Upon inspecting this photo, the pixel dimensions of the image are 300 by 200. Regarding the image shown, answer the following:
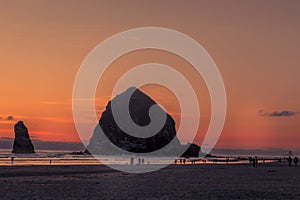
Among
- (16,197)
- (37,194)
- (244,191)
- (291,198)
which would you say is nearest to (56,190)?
(37,194)

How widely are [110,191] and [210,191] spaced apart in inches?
279

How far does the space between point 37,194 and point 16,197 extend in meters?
2.35

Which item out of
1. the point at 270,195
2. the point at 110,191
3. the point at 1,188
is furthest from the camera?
the point at 1,188

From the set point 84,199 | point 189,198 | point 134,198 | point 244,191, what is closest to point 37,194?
point 84,199

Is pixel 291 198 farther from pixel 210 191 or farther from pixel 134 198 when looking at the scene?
pixel 134 198

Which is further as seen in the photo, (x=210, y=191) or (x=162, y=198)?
(x=210, y=191)

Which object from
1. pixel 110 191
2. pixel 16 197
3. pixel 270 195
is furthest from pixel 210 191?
pixel 16 197

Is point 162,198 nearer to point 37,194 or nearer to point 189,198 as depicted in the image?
point 189,198

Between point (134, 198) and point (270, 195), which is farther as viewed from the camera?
point (270, 195)

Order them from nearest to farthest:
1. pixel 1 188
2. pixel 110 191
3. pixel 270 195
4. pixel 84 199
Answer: pixel 84 199
pixel 270 195
pixel 110 191
pixel 1 188

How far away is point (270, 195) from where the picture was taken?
33.4 m

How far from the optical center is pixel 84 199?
101 feet

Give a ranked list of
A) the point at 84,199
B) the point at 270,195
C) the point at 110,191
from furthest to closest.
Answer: the point at 110,191, the point at 270,195, the point at 84,199

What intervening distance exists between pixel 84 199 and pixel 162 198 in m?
4.70
